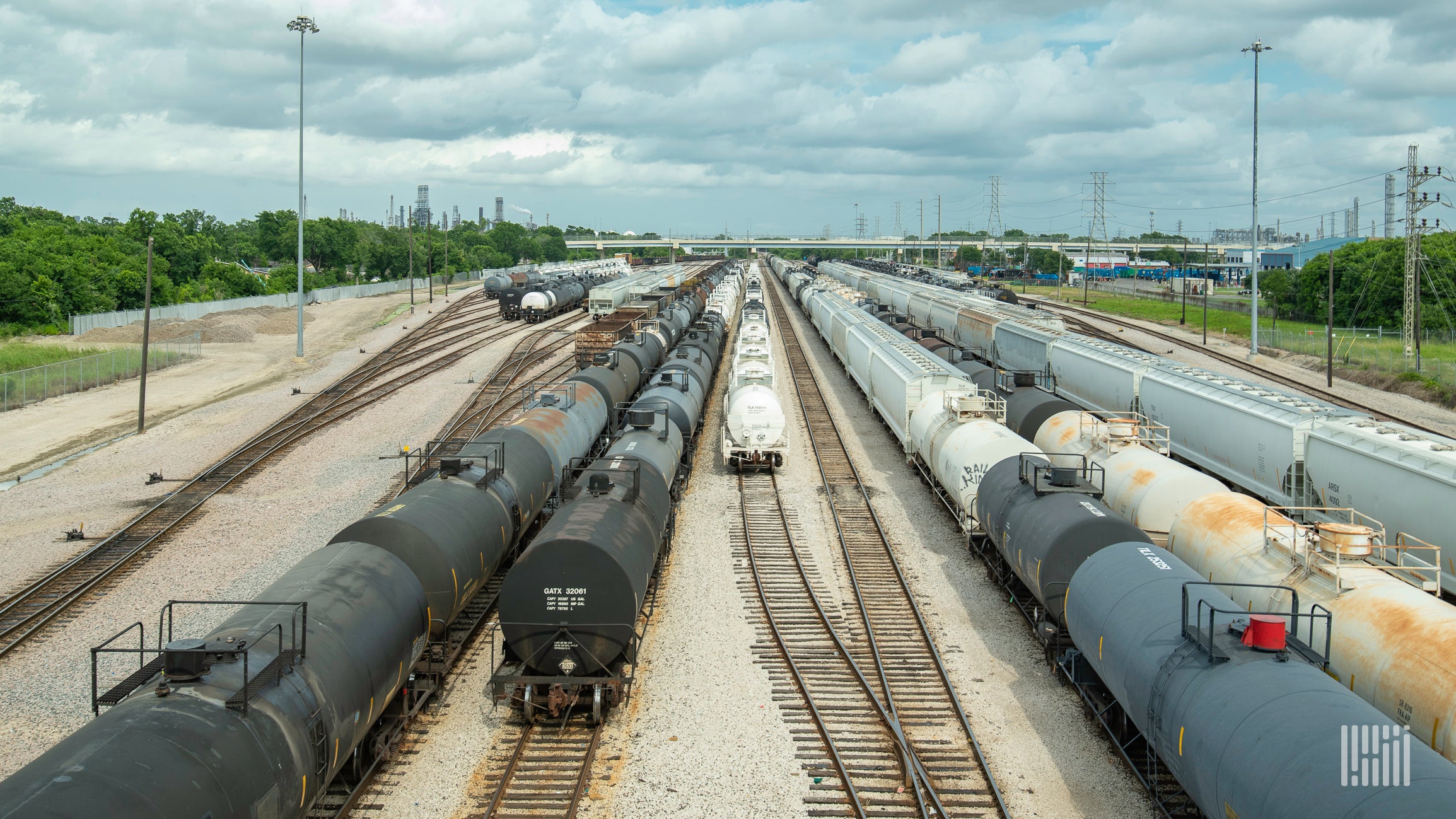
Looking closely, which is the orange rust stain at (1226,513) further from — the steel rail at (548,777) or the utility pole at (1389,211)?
the utility pole at (1389,211)

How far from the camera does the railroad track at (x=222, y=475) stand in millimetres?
19703

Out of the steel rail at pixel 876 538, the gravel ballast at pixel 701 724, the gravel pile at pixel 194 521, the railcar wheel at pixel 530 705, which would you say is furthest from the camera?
the gravel pile at pixel 194 521

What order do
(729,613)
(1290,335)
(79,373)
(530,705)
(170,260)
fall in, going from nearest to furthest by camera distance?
1. (530,705)
2. (729,613)
3. (79,373)
4. (1290,335)
5. (170,260)

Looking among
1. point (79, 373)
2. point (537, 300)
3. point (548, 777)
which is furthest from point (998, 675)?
point (537, 300)

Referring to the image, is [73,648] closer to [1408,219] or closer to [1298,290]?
[1408,219]

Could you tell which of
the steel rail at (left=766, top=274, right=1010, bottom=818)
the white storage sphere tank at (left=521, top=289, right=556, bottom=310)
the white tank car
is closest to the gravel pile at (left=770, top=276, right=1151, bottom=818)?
the steel rail at (left=766, top=274, right=1010, bottom=818)

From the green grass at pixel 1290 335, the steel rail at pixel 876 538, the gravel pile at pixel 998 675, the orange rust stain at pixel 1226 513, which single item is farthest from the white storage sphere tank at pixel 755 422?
the green grass at pixel 1290 335

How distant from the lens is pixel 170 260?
95.9 metres

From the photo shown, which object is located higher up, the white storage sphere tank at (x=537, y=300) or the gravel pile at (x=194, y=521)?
the white storage sphere tank at (x=537, y=300)

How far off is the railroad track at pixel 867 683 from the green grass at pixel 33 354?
4294cm

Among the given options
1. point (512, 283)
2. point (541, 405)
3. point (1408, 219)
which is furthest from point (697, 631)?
point (512, 283)

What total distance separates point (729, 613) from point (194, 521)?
627 inches

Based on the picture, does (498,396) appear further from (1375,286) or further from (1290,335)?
(1375,286)

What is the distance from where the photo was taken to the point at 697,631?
18.4 m
